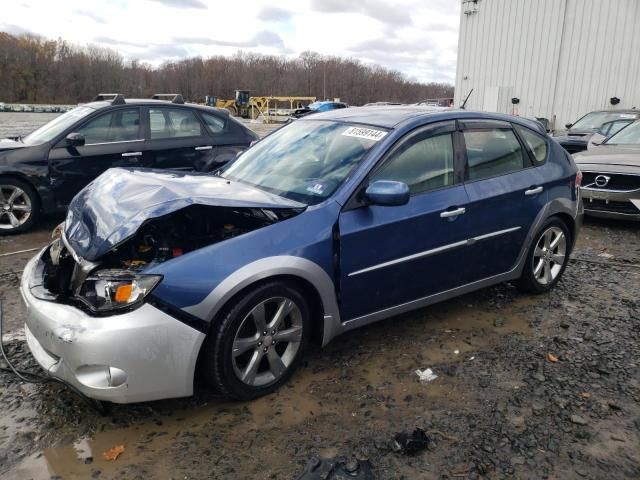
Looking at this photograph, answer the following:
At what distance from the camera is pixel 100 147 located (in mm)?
6582

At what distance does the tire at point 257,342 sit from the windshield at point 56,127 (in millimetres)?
4988

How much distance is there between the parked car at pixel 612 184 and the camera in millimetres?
6715

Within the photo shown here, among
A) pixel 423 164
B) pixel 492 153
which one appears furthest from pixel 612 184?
pixel 423 164

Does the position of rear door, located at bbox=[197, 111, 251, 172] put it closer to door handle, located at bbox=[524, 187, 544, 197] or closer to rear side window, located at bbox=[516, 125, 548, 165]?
rear side window, located at bbox=[516, 125, 548, 165]

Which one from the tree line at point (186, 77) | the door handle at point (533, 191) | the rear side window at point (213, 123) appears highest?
the tree line at point (186, 77)

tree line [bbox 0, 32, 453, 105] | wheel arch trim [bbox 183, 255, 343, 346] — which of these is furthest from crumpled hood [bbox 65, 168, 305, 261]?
tree line [bbox 0, 32, 453, 105]

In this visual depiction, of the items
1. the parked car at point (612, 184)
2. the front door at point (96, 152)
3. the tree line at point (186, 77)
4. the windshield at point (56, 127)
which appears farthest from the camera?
the tree line at point (186, 77)

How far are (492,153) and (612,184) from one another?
12.9 feet

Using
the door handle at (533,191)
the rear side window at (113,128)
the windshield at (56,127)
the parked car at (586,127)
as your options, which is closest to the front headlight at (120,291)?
the door handle at (533,191)

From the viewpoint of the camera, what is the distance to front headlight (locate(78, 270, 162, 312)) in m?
2.51

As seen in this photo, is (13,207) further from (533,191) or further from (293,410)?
(533,191)

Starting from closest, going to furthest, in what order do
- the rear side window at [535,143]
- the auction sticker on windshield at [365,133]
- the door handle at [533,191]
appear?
the auction sticker on windshield at [365,133] < the door handle at [533,191] < the rear side window at [535,143]

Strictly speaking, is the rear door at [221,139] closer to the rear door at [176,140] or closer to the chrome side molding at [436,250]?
the rear door at [176,140]

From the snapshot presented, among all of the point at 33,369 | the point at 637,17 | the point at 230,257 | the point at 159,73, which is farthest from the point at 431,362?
the point at 159,73
